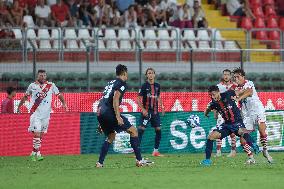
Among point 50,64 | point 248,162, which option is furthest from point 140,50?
point 248,162

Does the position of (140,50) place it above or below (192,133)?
above

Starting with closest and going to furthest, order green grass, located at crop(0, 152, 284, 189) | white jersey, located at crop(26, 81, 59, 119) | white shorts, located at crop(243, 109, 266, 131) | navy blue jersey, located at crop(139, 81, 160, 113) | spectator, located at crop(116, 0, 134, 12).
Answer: green grass, located at crop(0, 152, 284, 189) < white shorts, located at crop(243, 109, 266, 131) < white jersey, located at crop(26, 81, 59, 119) < navy blue jersey, located at crop(139, 81, 160, 113) < spectator, located at crop(116, 0, 134, 12)

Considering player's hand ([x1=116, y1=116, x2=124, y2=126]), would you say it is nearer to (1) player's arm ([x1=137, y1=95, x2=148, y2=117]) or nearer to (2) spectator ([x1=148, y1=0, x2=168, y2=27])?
(1) player's arm ([x1=137, y1=95, x2=148, y2=117])

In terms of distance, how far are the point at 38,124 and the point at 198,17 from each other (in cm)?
1190

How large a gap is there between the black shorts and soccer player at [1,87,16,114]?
10.9ft

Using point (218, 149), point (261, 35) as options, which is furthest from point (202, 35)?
point (218, 149)

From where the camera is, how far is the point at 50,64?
91.2 ft

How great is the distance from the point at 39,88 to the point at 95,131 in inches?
109

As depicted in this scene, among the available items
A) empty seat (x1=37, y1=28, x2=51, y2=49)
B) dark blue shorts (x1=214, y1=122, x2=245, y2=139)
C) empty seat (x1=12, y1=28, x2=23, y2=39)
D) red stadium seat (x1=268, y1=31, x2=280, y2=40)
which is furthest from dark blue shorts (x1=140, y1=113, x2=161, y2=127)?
red stadium seat (x1=268, y1=31, x2=280, y2=40)

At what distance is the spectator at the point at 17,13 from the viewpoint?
30031 mm

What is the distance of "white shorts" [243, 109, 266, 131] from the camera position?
866 inches

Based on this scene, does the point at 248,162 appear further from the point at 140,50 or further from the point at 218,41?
the point at 218,41

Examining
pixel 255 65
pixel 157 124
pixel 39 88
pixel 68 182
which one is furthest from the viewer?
pixel 255 65

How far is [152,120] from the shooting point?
24859mm
